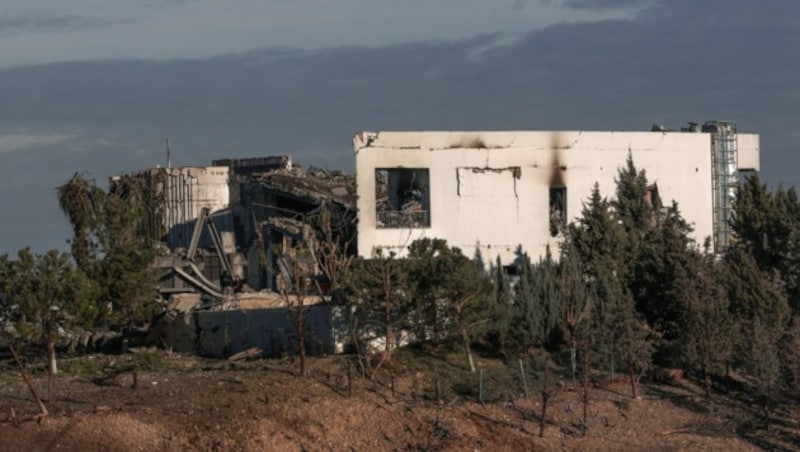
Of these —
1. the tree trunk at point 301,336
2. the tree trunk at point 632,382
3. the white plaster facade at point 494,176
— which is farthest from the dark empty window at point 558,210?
the tree trunk at point 301,336

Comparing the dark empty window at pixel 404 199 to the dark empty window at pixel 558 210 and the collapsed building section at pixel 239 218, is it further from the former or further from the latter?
the dark empty window at pixel 558 210

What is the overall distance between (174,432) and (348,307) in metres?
8.41

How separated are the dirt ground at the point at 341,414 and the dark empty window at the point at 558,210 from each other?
8129mm

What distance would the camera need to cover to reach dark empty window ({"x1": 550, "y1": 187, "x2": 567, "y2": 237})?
42891 millimetres

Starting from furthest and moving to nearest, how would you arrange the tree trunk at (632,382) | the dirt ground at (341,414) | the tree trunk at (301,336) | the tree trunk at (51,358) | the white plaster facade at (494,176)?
the white plaster facade at (494,176) < the tree trunk at (632,382) < the tree trunk at (301,336) < the tree trunk at (51,358) < the dirt ground at (341,414)

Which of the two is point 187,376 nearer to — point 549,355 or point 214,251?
point 549,355

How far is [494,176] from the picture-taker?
4241 cm

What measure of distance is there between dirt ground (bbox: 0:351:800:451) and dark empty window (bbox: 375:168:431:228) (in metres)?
6.99

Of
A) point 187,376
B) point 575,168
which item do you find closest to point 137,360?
point 187,376

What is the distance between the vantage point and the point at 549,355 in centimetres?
3741

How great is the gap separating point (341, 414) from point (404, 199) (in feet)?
44.8

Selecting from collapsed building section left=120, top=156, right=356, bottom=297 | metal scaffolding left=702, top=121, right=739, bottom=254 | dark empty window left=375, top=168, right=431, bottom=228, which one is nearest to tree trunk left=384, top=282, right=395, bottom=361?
collapsed building section left=120, top=156, right=356, bottom=297

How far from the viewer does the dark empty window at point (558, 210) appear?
42.9m

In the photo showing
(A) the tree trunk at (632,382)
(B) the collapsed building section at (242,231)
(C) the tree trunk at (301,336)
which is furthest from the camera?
(B) the collapsed building section at (242,231)
